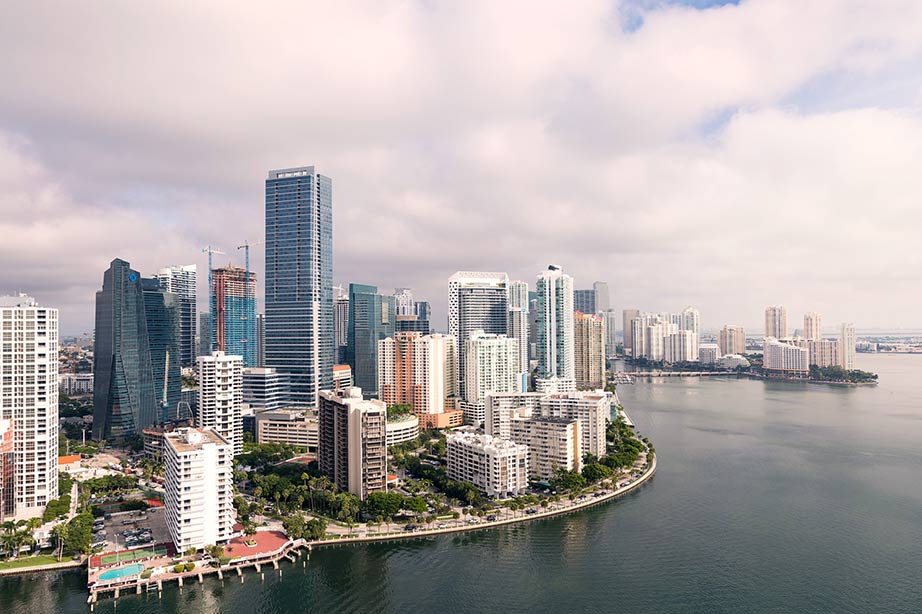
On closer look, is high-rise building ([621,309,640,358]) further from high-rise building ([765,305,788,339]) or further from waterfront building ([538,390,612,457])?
waterfront building ([538,390,612,457])

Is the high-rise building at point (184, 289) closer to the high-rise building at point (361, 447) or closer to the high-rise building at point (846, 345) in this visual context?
the high-rise building at point (361, 447)

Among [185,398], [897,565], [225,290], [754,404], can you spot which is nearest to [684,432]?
[754,404]

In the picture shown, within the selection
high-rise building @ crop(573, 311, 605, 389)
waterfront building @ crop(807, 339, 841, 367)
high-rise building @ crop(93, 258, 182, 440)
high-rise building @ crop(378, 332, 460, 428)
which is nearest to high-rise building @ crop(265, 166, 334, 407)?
high-rise building @ crop(378, 332, 460, 428)

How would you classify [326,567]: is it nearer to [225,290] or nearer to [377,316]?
[377,316]

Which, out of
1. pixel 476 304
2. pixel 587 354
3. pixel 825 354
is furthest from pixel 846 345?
pixel 476 304

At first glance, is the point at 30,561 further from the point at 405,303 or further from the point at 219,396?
the point at 405,303

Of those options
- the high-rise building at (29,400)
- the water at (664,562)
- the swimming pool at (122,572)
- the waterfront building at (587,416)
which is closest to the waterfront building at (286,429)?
the high-rise building at (29,400)

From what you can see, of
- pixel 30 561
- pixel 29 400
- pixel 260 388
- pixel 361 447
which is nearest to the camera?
pixel 30 561
